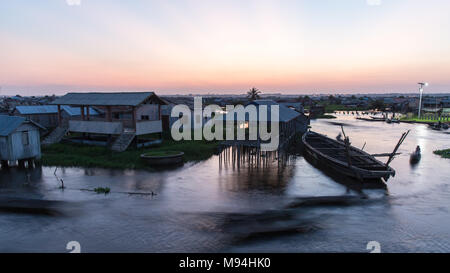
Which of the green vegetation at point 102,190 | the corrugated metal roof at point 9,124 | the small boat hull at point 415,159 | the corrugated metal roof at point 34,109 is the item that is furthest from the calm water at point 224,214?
the corrugated metal roof at point 34,109

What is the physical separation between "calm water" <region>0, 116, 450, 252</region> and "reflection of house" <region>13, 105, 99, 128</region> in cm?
1354

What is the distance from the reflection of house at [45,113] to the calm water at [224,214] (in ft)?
44.4

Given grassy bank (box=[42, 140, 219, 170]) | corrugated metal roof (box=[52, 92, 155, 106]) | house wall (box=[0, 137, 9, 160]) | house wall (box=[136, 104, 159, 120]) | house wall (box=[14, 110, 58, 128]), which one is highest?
corrugated metal roof (box=[52, 92, 155, 106])

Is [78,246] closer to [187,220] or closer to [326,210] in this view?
[187,220]

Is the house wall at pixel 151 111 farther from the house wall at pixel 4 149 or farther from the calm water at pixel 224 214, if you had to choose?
the house wall at pixel 4 149

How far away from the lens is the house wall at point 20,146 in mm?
18766

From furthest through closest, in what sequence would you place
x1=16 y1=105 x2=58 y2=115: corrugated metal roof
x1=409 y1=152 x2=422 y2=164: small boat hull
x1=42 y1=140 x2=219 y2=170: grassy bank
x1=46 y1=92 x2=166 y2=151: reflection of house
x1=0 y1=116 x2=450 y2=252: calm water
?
x1=16 y1=105 x2=58 y2=115: corrugated metal roof → x1=46 y1=92 x2=166 y2=151: reflection of house → x1=409 y1=152 x2=422 y2=164: small boat hull → x1=42 y1=140 x2=219 y2=170: grassy bank → x1=0 y1=116 x2=450 y2=252: calm water

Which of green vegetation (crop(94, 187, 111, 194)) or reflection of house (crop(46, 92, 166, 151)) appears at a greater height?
reflection of house (crop(46, 92, 166, 151))

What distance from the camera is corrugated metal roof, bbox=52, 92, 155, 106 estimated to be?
77.7 feet

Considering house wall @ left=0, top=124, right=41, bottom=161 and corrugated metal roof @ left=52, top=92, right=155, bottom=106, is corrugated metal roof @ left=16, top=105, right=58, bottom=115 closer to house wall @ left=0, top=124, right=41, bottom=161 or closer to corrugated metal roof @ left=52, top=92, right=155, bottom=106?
corrugated metal roof @ left=52, top=92, right=155, bottom=106

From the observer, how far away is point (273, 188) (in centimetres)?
1599

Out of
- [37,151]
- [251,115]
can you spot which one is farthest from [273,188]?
[37,151]

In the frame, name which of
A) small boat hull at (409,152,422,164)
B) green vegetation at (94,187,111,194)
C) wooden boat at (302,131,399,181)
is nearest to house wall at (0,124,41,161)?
green vegetation at (94,187,111,194)

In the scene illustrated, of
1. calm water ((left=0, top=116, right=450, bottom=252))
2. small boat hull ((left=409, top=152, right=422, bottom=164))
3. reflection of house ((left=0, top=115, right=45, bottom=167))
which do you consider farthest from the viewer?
small boat hull ((left=409, top=152, right=422, bottom=164))
